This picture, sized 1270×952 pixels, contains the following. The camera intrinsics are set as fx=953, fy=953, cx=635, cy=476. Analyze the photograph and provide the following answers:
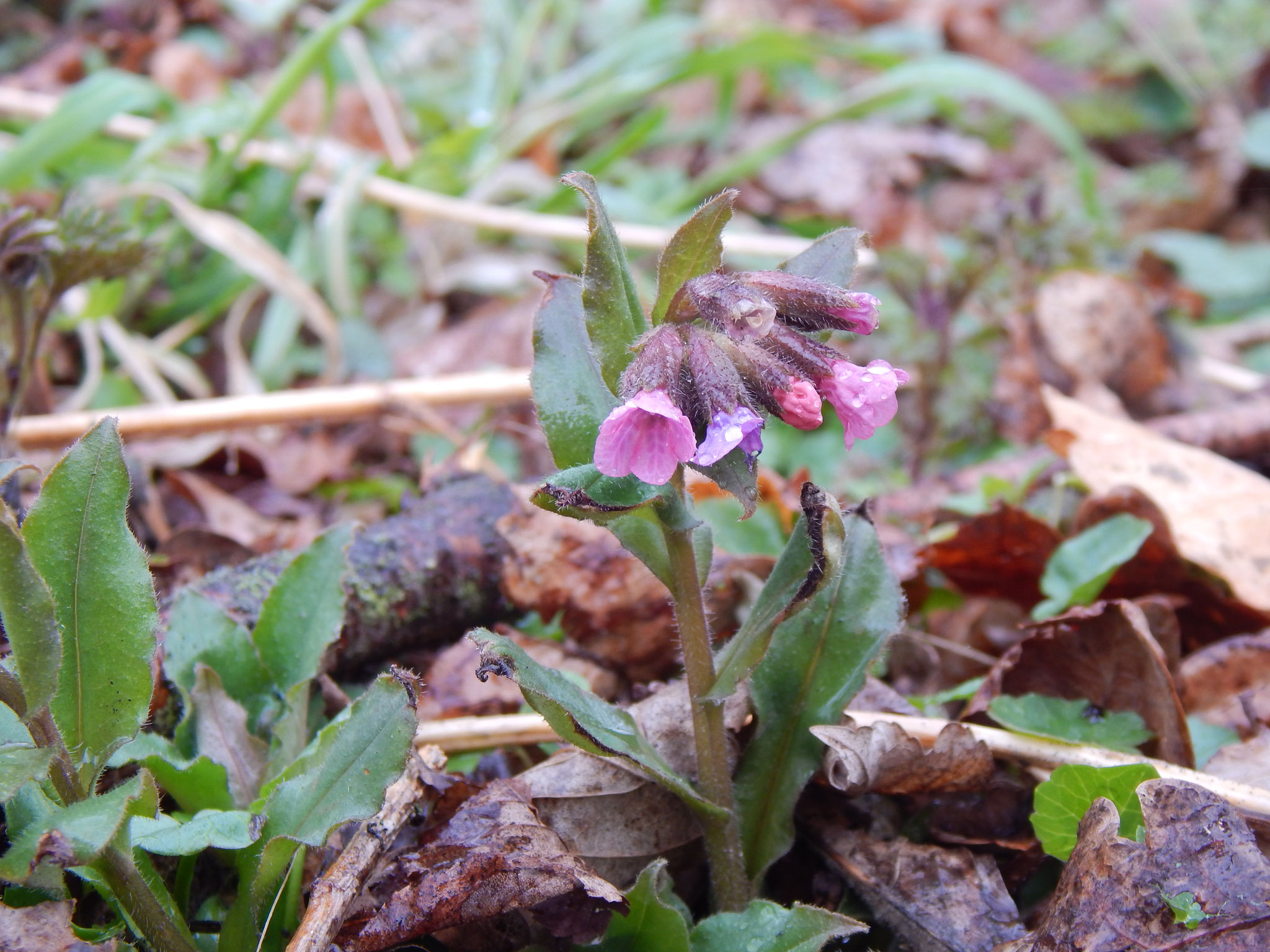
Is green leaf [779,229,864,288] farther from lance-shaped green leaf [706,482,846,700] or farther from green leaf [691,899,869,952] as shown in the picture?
green leaf [691,899,869,952]


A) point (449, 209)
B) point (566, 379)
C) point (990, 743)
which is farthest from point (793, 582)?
point (449, 209)

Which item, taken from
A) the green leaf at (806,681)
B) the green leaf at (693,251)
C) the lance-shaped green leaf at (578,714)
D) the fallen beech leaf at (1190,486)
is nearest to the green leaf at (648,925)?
the lance-shaped green leaf at (578,714)

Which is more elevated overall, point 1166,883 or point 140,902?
point 140,902

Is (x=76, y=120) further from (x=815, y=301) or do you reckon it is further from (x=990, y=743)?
(x=990, y=743)

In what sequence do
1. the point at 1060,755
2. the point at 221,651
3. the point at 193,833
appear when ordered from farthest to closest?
the point at 221,651 → the point at 1060,755 → the point at 193,833

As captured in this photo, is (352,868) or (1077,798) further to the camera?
(1077,798)

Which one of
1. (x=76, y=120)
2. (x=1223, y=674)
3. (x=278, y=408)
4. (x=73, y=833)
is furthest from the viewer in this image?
(x=76, y=120)

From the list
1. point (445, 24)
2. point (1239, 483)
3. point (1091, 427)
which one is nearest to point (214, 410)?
point (1091, 427)
